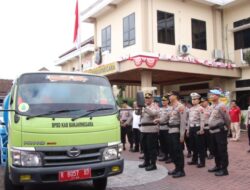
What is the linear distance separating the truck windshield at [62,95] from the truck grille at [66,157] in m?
0.56

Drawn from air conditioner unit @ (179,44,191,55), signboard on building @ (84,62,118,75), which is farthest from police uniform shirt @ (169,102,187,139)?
air conditioner unit @ (179,44,191,55)

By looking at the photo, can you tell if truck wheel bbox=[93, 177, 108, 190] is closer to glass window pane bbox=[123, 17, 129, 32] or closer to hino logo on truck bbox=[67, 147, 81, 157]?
hino logo on truck bbox=[67, 147, 81, 157]

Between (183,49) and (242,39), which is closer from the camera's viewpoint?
(183,49)

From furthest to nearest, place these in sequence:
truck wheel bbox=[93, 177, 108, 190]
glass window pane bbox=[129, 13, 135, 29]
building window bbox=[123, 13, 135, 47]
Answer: building window bbox=[123, 13, 135, 47] → glass window pane bbox=[129, 13, 135, 29] → truck wheel bbox=[93, 177, 108, 190]

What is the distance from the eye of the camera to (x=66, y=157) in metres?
5.21

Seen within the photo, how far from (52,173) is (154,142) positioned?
3.49 meters

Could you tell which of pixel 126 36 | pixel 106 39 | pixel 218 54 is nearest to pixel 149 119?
pixel 126 36

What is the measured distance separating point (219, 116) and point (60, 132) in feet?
12.8

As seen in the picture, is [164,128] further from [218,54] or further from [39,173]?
[218,54]

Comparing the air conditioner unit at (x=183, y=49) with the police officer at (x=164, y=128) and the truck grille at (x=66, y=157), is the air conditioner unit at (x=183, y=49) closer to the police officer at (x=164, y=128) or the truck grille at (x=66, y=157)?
the police officer at (x=164, y=128)

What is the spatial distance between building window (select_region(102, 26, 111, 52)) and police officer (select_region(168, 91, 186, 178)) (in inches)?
482

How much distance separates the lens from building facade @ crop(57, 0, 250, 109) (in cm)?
1644

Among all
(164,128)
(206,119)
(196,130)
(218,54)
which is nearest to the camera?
(206,119)

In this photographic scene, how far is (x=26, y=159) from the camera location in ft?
16.7
